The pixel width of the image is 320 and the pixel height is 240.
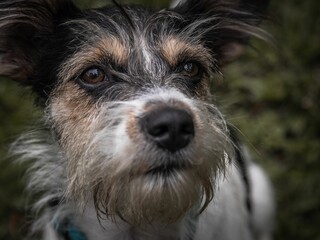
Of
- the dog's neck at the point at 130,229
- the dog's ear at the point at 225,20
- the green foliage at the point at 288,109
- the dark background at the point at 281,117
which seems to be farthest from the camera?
the green foliage at the point at 288,109

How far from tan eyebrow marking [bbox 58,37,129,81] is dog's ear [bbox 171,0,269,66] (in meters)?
0.52

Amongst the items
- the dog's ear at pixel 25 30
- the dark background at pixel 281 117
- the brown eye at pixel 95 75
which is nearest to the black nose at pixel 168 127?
the brown eye at pixel 95 75

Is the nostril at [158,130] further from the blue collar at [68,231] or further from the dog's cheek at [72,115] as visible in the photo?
the blue collar at [68,231]

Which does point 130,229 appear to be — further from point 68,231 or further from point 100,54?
point 100,54

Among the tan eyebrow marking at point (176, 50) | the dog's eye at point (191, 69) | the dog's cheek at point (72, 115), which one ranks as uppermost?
the tan eyebrow marking at point (176, 50)

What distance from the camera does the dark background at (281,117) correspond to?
16.9 ft

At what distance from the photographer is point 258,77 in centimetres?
614

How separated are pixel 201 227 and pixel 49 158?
1.03 metres

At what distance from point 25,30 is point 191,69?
99 centimetres

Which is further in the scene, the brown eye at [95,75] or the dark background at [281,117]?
the dark background at [281,117]

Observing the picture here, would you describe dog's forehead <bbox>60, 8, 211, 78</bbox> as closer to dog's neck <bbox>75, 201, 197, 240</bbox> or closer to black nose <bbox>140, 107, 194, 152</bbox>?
black nose <bbox>140, 107, 194, 152</bbox>

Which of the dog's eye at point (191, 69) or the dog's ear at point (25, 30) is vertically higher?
the dog's ear at point (25, 30)

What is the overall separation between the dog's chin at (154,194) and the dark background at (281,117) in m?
1.99

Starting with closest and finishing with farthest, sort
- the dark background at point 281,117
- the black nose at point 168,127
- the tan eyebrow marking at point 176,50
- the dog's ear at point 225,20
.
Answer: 1. the black nose at point 168,127
2. the tan eyebrow marking at point 176,50
3. the dog's ear at point 225,20
4. the dark background at point 281,117
